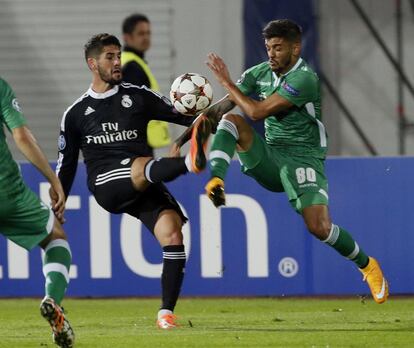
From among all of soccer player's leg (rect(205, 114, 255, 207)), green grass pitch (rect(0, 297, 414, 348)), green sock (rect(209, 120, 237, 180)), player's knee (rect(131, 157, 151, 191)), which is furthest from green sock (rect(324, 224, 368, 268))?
player's knee (rect(131, 157, 151, 191))

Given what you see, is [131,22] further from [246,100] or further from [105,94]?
[246,100]

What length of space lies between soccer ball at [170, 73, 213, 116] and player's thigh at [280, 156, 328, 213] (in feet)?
2.36

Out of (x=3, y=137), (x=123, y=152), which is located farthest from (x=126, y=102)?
(x=3, y=137)

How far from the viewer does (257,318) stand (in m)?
10.9

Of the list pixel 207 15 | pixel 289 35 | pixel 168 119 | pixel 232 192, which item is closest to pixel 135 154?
pixel 168 119

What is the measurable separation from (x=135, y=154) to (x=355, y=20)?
23.1 feet

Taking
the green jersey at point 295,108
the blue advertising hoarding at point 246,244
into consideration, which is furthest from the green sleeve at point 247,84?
the blue advertising hoarding at point 246,244

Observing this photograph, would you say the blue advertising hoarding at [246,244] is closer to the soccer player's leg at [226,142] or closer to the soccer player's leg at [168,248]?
the soccer player's leg at [226,142]

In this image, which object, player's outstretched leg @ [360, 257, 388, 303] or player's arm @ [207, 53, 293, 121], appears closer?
player's arm @ [207, 53, 293, 121]

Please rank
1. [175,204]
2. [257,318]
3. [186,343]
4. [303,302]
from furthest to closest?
1. [303,302]
2. [257,318]
3. [175,204]
4. [186,343]

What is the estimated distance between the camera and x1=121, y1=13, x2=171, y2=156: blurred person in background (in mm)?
13031

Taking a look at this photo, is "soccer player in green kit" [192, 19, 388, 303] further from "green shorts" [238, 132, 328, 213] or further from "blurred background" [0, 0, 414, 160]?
"blurred background" [0, 0, 414, 160]

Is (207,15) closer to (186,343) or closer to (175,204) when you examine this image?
(175,204)

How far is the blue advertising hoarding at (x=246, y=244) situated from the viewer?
12359mm
